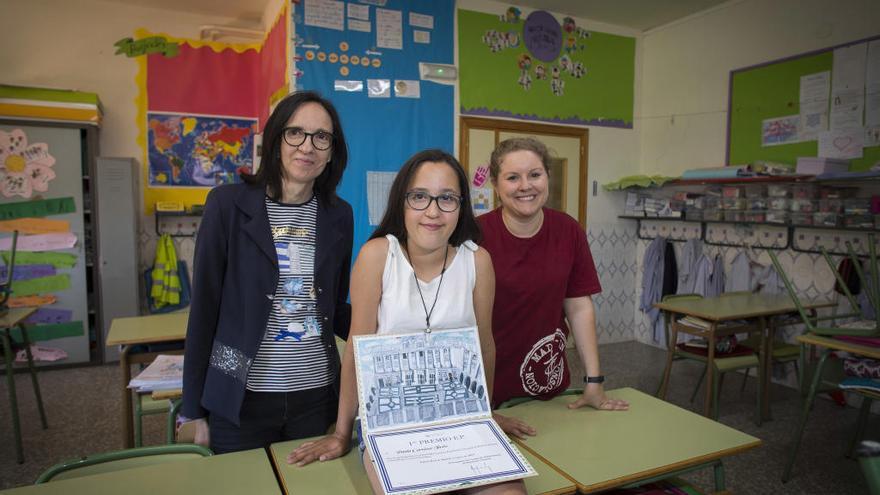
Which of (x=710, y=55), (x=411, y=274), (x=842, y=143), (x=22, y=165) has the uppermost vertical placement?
(x=710, y=55)

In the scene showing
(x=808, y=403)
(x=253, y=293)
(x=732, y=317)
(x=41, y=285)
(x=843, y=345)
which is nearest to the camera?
(x=253, y=293)

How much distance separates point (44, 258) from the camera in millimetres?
4566

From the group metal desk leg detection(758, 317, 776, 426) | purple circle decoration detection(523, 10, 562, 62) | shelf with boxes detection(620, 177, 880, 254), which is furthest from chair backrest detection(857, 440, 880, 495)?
purple circle decoration detection(523, 10, 562, 62)

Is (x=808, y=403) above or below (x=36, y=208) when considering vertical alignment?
below

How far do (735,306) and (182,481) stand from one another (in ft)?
11.7

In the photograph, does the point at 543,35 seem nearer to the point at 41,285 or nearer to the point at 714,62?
the point at 714,62

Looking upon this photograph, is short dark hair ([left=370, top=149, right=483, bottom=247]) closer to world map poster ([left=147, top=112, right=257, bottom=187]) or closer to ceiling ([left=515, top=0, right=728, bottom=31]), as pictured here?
ceiling ([left=515, top=0, right=728, bottom=31])

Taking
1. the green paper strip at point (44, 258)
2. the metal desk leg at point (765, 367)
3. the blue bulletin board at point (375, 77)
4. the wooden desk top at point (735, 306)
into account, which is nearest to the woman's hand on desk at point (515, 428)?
the wooden desk top at point (735, 306)

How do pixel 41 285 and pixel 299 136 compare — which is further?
pixel 41 285

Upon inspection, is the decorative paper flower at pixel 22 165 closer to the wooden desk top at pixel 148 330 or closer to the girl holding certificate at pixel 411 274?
the wooden desk top at pixel 148 330

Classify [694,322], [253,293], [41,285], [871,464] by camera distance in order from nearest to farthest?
[871,464]
[253,293]
[694,322]
[41,285]

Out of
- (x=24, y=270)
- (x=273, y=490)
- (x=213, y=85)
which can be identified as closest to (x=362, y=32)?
(x=213, y=85)

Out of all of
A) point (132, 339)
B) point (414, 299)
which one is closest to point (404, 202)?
point (414, 299)

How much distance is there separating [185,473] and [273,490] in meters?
0.23
